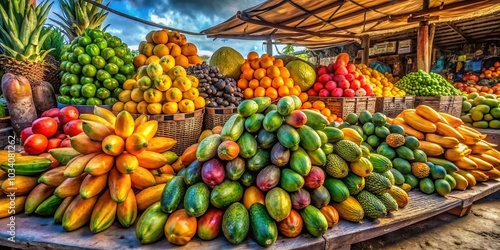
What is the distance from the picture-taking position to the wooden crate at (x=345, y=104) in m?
3.02

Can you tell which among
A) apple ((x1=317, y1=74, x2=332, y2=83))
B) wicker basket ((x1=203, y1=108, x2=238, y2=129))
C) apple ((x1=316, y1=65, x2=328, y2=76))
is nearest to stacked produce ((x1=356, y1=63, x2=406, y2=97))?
apple ((x1=316, y1=65, x2=328, y2=76))

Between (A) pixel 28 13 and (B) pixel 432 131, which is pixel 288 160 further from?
(A) pixel 28 13

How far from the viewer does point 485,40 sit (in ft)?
26.8

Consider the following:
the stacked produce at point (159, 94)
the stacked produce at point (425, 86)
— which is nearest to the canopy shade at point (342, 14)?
the stacked produce at point (425, 86)

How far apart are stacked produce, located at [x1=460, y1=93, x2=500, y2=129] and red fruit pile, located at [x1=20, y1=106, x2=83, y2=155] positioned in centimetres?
543

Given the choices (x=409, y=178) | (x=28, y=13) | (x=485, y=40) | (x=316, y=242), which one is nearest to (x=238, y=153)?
(x=316, y=242)

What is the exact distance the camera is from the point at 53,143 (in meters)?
1.64

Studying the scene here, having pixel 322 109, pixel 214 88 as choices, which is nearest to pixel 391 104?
pixel 322 109

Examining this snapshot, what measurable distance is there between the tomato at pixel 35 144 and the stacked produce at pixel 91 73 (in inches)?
27.6

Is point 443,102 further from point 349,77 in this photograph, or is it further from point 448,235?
point 448,235

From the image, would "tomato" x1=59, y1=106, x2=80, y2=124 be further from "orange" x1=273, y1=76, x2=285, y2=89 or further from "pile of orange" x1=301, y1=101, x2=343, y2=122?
Result: "pile of orange" x1=301, y1=101, x2=343, y2=122

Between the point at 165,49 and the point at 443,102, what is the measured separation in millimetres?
4152

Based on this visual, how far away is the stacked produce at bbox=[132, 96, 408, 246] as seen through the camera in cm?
118

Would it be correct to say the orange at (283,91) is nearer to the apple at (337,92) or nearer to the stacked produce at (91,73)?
the apple at (337,92)
